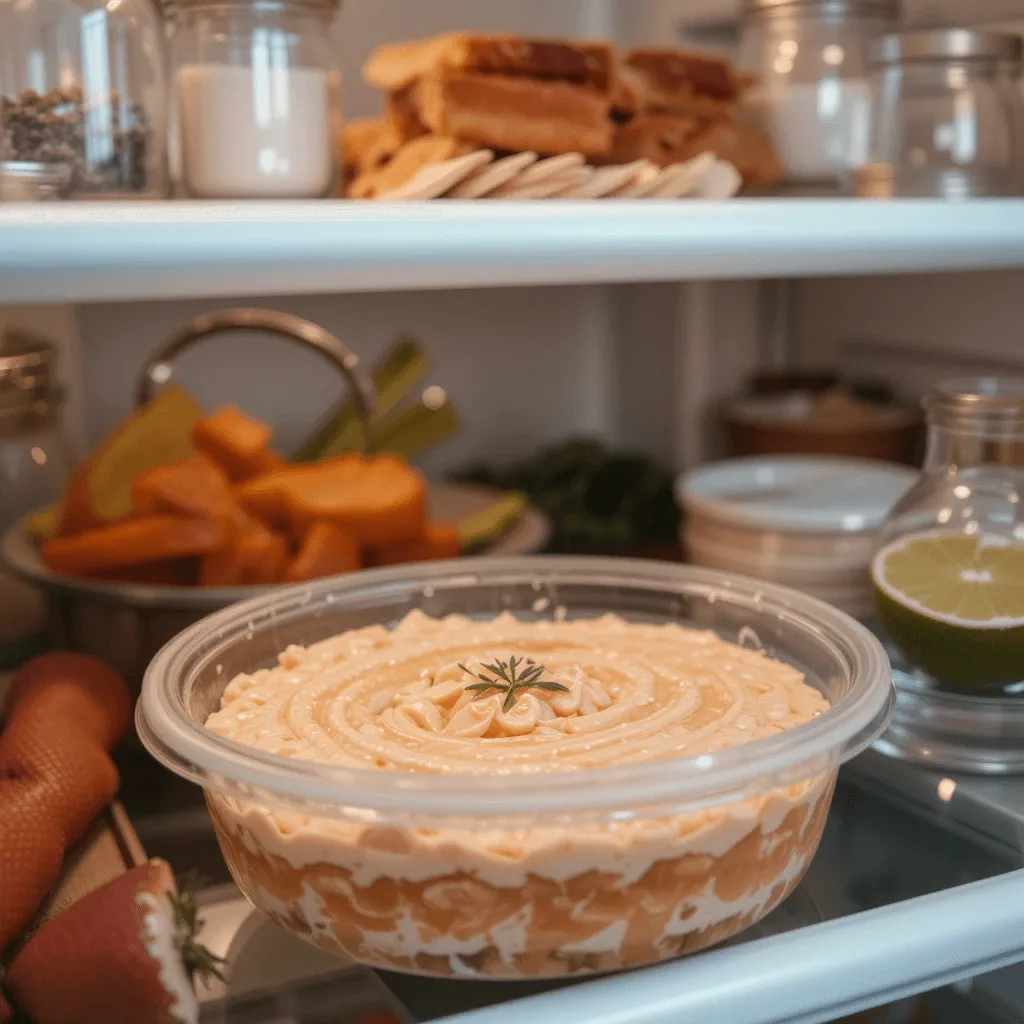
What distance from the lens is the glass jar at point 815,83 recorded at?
0.88m

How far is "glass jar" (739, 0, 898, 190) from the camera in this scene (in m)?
0.88

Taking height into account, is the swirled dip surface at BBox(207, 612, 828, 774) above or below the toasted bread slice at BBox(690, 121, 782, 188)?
below

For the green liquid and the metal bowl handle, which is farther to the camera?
the metal bowl handle

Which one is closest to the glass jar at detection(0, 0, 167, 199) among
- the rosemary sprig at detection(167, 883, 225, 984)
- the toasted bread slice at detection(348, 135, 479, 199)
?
the toasted bread slice at detection(348, 135, 479, 199)

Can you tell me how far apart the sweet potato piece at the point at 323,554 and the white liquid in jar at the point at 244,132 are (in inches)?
9.1

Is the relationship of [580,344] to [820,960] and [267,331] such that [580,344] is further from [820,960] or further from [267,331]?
[820,960]

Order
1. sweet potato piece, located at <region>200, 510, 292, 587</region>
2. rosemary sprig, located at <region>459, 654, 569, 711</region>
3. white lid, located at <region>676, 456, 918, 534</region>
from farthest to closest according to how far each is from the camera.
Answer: white lid, located at <region>676, 456, 918, 534</region>
sweet potato piece, located at <region>200, 510, 292, 587</region>
rosemary sprig, located at <region>459, 654, 569, 711</region>

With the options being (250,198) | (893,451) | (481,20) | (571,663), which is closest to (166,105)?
(250,198)

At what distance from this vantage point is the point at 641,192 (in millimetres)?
704

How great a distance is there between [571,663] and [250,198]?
31 cm

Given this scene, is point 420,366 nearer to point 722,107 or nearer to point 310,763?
point 722,107

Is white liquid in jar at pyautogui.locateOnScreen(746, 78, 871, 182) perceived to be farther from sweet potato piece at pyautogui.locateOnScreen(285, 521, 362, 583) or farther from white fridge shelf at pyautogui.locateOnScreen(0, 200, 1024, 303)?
sweet potato piece at pyautogui.locateOnScreen(285, 521, 362, 583)

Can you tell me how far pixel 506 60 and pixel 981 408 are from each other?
1.20 feet

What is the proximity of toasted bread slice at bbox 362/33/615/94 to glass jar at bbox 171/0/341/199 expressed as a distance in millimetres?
74
